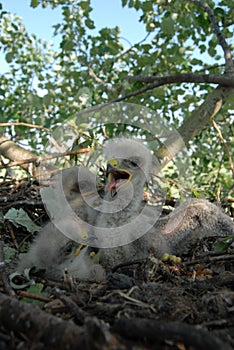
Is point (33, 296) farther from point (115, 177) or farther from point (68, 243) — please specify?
point (115, 177)

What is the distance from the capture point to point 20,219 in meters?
2.84

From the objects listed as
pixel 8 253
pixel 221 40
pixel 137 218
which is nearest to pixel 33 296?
pixel 8 253

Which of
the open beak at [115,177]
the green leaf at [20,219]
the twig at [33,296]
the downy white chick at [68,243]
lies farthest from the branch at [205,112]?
the twig at [33,296]

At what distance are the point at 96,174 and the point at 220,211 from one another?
0.89m

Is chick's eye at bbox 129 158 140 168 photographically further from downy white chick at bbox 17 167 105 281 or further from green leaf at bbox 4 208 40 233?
green leaf at bbox 4 208 40 233

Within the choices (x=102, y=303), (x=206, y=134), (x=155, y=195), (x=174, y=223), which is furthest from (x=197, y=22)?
(x=102, y=303)

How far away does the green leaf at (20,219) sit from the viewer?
2816 mm

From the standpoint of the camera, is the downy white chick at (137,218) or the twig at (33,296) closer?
the twig at (33,296)

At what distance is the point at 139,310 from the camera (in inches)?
55.9

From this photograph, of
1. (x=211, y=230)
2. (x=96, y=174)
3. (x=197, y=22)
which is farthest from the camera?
(x=197, y=22)

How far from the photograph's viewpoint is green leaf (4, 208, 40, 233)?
2816 mm

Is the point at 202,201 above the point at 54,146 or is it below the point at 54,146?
below

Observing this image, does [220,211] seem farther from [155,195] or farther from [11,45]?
[11,45]

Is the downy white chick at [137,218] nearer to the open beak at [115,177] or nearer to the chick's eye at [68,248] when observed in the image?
the open beak at [115,177]
